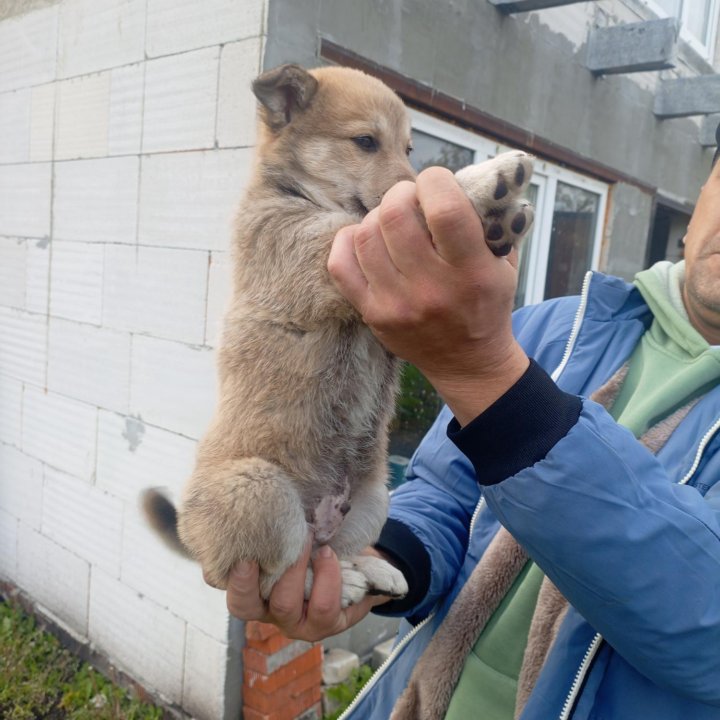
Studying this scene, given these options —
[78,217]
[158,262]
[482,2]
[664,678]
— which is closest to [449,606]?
[664,678]

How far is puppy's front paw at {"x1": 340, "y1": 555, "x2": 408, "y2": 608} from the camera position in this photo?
5.64ft

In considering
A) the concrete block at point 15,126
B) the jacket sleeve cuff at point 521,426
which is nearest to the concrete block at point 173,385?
the concrete block at point 15,126

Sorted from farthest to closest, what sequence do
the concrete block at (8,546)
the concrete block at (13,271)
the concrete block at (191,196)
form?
the concrete block at (8,546) → the concrete block at (13,271) → the concrete block at (191,196)

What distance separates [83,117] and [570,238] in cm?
427

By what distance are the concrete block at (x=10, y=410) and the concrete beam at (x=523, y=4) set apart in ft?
14.5

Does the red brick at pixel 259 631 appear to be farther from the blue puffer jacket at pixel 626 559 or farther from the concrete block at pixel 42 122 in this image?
the concrete block at pixel 42 122

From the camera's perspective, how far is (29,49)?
443cm

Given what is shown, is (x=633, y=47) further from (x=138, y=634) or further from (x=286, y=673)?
(x=138, y=634)

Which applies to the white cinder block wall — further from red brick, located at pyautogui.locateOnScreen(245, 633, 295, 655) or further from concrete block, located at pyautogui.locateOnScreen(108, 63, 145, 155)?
red brick, located at pyautogui.locateOnScreen(245, 633, 295, 655)

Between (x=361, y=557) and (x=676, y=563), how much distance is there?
905mm

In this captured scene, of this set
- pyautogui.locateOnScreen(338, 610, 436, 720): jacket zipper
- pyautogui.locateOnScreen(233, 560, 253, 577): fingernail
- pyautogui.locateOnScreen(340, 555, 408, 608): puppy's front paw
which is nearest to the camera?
pyautogui.locateOnScreen(233, 560, 253, 577): fingernail

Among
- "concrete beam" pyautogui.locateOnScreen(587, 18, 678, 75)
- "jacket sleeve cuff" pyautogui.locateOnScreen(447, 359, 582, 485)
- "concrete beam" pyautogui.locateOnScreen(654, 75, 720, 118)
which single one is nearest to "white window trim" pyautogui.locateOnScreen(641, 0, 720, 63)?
"concrete beam" pyautogui.locateOnScreen(654, 75, 720, 118)

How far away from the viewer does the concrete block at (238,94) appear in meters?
3.10

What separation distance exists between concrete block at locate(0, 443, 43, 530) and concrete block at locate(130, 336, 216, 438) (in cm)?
146
